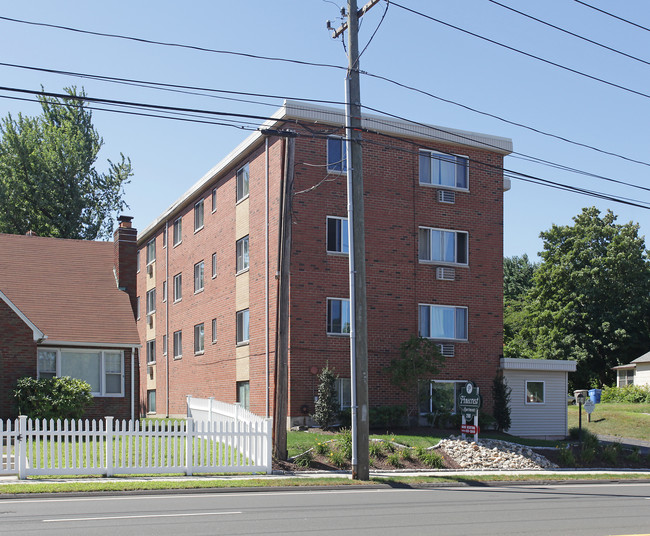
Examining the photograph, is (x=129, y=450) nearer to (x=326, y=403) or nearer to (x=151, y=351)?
(x=326, y=403)

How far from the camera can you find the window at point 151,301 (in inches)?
1703

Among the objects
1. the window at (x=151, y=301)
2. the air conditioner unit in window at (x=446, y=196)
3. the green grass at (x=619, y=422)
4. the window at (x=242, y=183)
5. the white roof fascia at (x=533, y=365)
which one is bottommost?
the green grass at (x=619, y=422)

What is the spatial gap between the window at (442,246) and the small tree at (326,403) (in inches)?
251

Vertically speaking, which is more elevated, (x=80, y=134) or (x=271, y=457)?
(x=80, y=134)

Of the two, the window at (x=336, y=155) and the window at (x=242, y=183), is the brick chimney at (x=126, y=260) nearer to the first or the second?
the window at (x=242, y=183)

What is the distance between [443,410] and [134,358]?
11.0m

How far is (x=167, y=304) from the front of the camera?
40.1m

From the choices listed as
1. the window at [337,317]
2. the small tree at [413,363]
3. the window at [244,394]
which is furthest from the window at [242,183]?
the small tree at [413,363]

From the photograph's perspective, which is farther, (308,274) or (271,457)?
(308,274)

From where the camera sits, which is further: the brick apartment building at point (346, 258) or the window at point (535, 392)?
the window at point (535, 392)

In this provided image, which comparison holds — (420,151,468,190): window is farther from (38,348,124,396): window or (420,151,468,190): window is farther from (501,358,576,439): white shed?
(38,348,124,396): window

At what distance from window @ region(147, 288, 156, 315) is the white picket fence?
2511 cm

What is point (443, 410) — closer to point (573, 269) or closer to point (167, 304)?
point (167, 304)

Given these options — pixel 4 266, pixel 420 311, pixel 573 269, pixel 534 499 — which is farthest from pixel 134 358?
pixel 573 269
